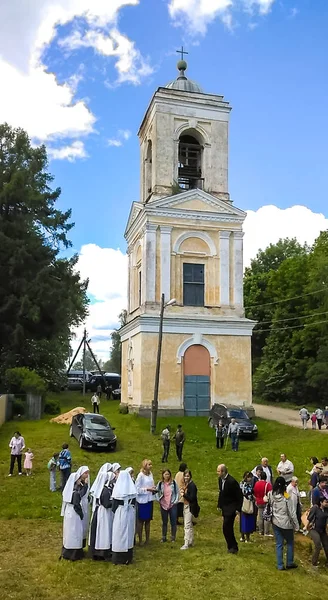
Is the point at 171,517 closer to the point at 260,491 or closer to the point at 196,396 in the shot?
the point at 260,491

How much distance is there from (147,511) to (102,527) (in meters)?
1.38

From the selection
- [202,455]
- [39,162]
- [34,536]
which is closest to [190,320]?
[202,455]

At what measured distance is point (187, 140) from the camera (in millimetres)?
36531

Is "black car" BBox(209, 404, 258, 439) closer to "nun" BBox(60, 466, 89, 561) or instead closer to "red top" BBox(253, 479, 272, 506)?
"red top" BBox(253, 479, 272, 506)

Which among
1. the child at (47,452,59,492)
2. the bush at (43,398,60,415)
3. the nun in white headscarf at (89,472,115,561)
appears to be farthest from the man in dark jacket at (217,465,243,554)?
the bush at (43,398,60,415)

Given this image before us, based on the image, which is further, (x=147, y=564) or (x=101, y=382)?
(x=101, y=382)

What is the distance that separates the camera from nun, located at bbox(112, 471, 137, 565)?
1007cm

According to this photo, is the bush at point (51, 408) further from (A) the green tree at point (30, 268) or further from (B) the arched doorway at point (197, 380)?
(B) the arched doorway at point (197, 380)

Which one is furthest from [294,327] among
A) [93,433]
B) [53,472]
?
[53,472]

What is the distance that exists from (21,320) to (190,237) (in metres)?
12.8

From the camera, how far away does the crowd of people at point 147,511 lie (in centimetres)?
1009

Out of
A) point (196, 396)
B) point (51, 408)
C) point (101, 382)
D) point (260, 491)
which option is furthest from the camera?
point (101, 382)

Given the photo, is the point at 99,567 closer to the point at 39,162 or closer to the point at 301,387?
the point at 39,162

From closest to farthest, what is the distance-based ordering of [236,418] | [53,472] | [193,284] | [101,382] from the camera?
[53,472] → [236,418] → [193,284] → [101,382]
